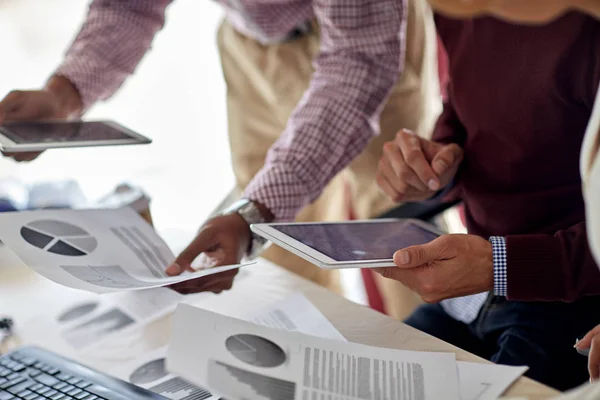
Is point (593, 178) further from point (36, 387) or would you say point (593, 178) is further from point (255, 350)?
point (36, 387)

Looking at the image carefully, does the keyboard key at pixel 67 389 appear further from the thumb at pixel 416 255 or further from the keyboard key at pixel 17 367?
the thumb at pixel 416 255

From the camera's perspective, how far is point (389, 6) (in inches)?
46.0

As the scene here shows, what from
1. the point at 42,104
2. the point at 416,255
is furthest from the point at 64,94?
the point at 416,255

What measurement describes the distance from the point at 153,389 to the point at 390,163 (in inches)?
19.6

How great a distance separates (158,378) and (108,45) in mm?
788

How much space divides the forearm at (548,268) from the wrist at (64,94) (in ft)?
2.85

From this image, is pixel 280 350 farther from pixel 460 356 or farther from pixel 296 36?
pixel 296 36

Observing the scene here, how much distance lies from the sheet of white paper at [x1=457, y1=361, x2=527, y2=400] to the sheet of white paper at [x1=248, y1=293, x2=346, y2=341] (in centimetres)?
17

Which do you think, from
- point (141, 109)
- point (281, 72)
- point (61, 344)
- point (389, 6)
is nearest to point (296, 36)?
point (281, 72)

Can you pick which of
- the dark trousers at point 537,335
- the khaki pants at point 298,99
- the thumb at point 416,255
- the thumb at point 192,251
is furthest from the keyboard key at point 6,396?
the khaki pants at point 298,99

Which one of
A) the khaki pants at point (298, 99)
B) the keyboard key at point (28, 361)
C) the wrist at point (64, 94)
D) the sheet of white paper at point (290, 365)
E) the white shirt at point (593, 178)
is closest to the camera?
the white shirt at point (593, 178)

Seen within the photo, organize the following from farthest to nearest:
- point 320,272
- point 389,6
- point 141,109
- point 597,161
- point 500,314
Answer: point 141,109 → point 320,272 → point 389,6 → point 500,314 → point 597,161

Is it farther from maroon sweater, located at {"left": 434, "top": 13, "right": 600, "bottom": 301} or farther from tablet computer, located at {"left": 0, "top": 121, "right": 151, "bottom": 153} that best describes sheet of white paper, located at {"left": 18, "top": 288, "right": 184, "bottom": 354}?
maroon sweater, located at {"left": 434, "top": 13, "right": 600, "bottom": 301}

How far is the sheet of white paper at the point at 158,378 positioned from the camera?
2.55 feet
